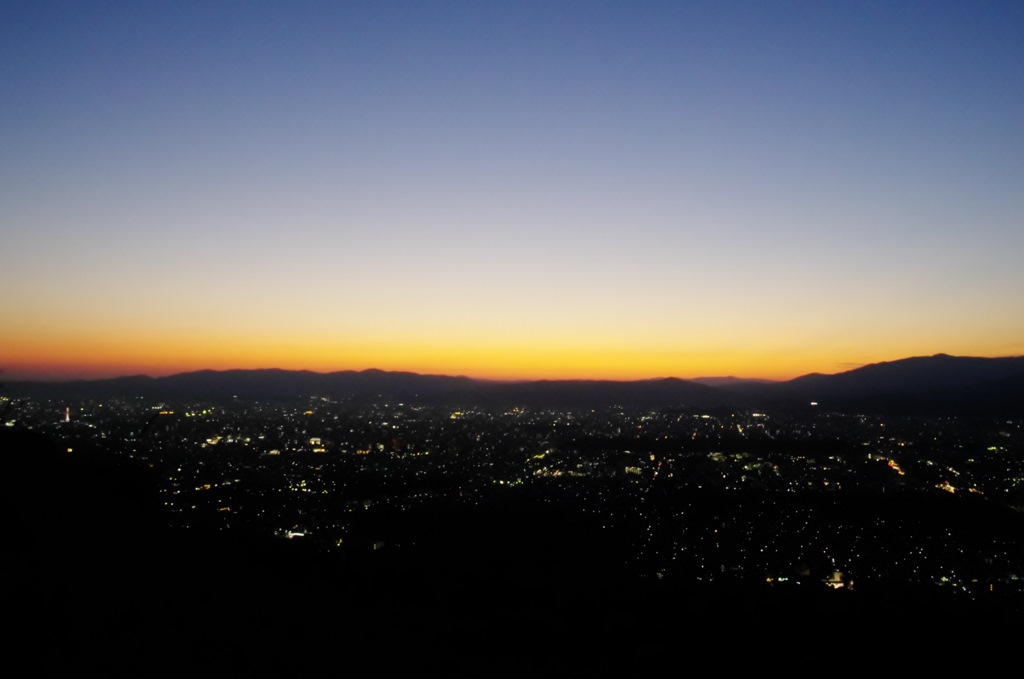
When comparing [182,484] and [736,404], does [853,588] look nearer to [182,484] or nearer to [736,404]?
[182,484]

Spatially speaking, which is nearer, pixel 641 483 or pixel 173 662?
pixel 173 662

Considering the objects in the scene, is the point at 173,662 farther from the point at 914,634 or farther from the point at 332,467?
the point at 332,467

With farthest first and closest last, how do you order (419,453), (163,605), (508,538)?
(419,453)
(508,538)
(163,605)

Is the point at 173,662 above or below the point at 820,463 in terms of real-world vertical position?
above

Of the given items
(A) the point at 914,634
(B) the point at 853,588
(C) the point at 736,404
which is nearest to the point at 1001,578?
(B) the point at 853,588

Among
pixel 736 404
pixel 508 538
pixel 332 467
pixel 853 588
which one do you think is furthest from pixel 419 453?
pixel 736 404

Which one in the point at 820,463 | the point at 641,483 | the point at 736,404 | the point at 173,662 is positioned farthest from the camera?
the point at 736,404
